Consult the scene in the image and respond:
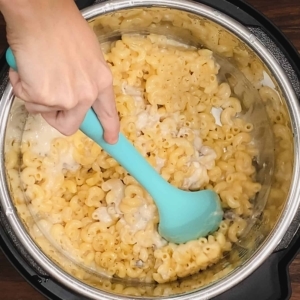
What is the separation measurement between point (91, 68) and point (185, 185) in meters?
0.44

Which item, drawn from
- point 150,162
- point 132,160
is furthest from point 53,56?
point 150,162

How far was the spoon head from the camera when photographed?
85 cm

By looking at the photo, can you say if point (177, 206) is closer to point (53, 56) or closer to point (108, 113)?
point (108, 113)

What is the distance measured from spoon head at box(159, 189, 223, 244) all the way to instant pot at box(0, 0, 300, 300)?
4.3 inches

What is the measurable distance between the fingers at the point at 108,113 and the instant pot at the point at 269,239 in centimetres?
22

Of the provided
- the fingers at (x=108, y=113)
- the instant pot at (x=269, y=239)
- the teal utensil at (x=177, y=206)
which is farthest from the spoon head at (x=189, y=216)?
the fingers at (x=108, y=113)

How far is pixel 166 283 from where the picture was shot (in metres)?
0.86

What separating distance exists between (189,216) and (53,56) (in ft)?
1.55

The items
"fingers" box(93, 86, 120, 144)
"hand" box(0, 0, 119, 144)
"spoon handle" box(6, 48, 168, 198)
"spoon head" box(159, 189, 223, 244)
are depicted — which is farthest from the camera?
"spoon head" box(159, 189, 223, 244)

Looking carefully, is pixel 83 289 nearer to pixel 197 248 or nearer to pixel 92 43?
pixel 197 248

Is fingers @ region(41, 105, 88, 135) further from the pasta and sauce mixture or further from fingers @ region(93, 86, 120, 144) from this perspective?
the pasta and sauce mixture

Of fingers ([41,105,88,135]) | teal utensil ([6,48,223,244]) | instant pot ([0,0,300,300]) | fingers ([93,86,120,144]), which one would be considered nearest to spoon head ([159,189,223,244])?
teal utensil ([6,48,223,244])

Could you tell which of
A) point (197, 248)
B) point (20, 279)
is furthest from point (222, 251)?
point (20, 279)

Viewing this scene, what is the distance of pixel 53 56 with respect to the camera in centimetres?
47
